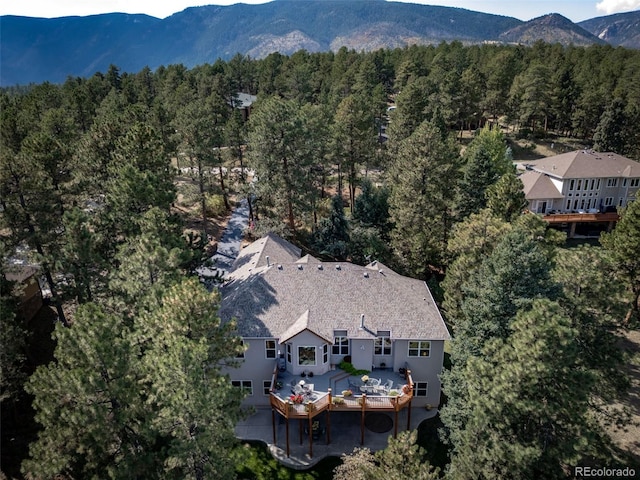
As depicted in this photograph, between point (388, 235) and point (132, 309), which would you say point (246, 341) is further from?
point (388, 235)

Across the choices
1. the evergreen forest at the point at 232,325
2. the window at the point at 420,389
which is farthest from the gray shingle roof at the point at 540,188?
the window at the point at 420,389

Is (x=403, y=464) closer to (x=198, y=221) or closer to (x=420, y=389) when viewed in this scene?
(x=420, y=389)

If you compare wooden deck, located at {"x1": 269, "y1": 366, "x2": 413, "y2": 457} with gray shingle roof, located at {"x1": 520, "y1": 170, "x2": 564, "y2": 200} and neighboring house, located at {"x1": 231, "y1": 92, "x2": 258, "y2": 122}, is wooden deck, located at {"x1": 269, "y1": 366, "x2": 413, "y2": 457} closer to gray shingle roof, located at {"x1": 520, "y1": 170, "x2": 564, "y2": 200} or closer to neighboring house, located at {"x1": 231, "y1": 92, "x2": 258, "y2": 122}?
gray shingle roof, located at {"x1": 520, "y1": 170, "x2": 564, "y2": 200}

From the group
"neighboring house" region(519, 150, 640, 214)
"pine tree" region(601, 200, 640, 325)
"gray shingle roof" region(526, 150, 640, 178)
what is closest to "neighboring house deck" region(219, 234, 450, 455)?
"pine tree" region(601, 200, 640, 325)

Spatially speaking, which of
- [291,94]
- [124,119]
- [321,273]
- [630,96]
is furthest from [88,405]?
[630,96]

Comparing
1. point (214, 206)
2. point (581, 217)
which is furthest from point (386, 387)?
point (581, 217)
